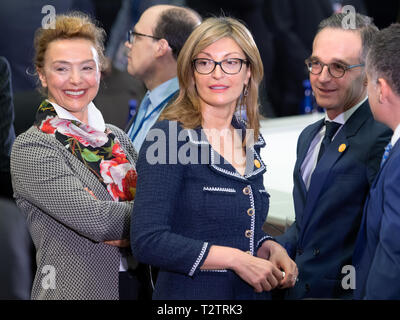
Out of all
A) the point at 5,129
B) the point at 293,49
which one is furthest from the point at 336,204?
the point at 293,49

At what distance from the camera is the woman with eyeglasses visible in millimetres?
1743

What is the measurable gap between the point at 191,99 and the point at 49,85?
0.57 meters

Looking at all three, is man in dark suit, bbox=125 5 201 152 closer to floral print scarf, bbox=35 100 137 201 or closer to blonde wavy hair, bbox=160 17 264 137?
floral print scarf, bbox=35 100 137 201

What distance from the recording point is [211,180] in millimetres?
1831

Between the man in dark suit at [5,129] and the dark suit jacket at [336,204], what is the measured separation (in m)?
1.22

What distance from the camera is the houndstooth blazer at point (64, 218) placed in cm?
200

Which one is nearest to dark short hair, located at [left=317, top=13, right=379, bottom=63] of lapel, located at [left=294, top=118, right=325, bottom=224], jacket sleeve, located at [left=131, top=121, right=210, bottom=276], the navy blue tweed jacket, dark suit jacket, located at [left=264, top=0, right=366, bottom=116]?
lapel, located at [left=294, top=118, right=325, bottom=224]

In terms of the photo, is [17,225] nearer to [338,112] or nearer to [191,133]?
[191,133]

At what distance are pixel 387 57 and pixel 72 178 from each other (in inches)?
38.8

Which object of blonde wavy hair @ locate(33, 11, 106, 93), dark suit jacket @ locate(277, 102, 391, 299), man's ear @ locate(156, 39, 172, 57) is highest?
blonde wavy hair @ locate(33, 11, 106, 93)

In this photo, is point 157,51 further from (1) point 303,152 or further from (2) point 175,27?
(1) point 303,152

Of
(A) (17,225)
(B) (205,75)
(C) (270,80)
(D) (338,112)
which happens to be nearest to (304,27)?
(C) (270,80)

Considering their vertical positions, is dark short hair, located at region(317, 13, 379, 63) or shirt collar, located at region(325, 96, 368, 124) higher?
dark short hair, located at region(317, 13, 379, 63)

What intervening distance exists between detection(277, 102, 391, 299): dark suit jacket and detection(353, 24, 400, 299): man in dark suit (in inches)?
12.5
